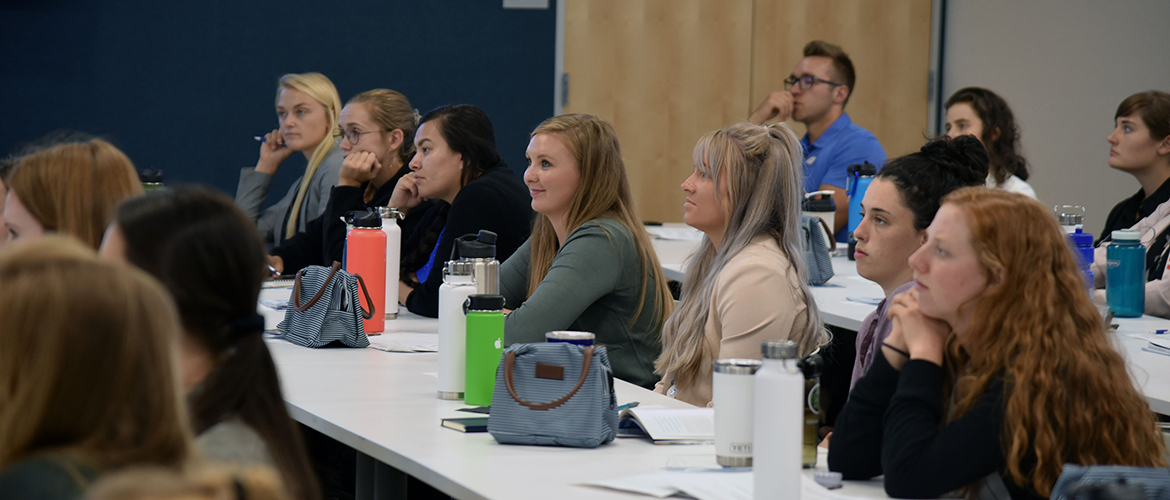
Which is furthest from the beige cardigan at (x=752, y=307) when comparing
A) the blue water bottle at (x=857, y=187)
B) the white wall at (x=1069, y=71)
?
the white wall at (x=1069, y=71)

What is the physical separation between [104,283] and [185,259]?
0.34m

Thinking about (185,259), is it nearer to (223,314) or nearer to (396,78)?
(223,314)

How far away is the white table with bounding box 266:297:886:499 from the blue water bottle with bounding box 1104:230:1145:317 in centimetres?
161

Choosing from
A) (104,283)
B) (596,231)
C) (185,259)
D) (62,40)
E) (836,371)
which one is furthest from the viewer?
(62,40)

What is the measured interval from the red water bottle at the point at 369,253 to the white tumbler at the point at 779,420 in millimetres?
1672

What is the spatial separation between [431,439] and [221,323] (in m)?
0.64

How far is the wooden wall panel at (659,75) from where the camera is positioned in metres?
6.56

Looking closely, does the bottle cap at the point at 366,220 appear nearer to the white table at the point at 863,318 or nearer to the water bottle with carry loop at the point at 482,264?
the water bottle with carry loop at the point at 482,264

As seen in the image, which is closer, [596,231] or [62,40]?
[596,231]

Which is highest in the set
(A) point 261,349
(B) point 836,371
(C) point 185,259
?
(C) point 185,259

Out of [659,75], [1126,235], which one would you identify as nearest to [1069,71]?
[659,75]

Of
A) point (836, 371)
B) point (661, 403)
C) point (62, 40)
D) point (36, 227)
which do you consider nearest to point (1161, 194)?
point (836, 371)

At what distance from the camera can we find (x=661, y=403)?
2.22m

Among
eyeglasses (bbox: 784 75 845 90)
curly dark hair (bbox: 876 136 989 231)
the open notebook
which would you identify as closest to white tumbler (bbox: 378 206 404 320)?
the open notebook
